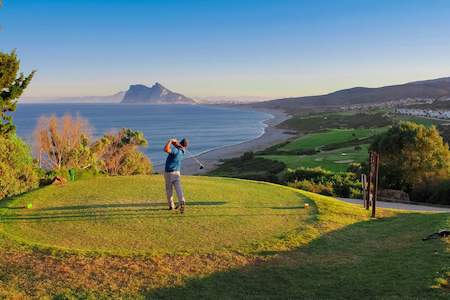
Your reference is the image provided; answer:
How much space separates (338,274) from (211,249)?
267cm

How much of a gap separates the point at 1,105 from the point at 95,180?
957cm

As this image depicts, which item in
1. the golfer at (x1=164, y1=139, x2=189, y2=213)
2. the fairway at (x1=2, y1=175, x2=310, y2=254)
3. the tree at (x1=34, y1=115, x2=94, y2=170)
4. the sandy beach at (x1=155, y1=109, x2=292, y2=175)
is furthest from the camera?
the sandy beach at (x1=155, y1=109, x2=292, y2=175)

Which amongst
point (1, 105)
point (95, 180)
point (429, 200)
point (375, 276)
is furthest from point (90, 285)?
point (429, 200)

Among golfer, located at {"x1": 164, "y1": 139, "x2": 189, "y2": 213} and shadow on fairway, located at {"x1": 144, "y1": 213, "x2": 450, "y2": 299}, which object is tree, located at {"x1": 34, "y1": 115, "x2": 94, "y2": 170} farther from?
shadow on fairway, located at {"x1": 144, "y1": 213, "x2": 450, "y2": 299}

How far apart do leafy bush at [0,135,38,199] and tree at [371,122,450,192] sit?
22038 mm

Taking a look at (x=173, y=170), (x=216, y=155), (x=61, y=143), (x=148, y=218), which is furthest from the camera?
(x=216, y=155)

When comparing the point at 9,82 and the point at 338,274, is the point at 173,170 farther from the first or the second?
the point at 9,82

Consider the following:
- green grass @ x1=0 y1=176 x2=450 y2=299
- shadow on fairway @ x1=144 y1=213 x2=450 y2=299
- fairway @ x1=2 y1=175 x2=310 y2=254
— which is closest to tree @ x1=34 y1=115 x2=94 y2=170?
fairway @ x1=2 y1=175 x2=310 y2=254

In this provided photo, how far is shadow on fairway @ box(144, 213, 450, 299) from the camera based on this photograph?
→ 22.8 feet

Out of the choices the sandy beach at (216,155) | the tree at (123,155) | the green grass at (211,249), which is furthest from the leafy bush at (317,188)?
the sandy beach at (216,155)

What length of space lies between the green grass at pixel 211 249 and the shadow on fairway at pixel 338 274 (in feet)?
0.06

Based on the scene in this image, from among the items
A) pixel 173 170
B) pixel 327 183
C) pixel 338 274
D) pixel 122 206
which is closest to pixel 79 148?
pixel 327 183

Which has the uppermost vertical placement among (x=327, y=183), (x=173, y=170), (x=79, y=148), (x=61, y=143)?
(x=173, y=170)

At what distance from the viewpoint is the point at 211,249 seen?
9.07 meters
